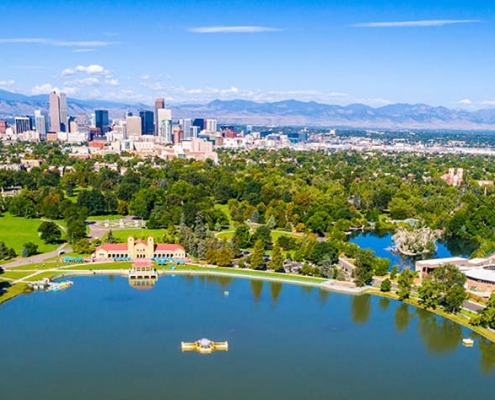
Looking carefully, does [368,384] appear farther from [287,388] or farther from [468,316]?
[468,316]

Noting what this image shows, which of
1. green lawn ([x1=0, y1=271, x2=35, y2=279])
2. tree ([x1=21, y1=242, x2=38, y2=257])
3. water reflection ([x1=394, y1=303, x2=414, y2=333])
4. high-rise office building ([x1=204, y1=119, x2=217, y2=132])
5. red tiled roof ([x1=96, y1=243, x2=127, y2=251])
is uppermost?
high-rise office building ([x1=204, y1=119, x2=217, y2=132])

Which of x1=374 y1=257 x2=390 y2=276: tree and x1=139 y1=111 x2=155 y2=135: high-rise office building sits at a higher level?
x1=139 y1=111 x2=155 y2=135: high-rise office building

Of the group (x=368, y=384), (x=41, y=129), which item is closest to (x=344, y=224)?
(x=368, y=384)

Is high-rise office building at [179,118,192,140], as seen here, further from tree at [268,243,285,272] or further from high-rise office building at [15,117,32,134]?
tree at [268,243,285,272]

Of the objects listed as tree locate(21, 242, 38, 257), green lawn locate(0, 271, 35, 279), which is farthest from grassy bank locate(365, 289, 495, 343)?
tree locate(21, 242, 38, 257)

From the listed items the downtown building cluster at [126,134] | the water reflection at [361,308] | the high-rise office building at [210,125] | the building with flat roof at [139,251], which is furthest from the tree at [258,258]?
the high-rise office building at [210,125]

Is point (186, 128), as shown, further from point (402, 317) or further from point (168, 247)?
point (402, 317)

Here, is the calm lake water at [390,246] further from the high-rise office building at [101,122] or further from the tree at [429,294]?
the high-rise office building at [101,122]

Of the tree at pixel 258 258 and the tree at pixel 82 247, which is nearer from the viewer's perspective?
the tree at pixel 258 258
